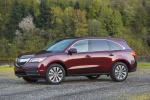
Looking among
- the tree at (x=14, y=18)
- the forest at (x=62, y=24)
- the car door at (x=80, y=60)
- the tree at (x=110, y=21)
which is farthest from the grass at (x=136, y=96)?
the tree at (x=110, y=21)

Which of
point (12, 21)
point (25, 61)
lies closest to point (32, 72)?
point (25, 61)

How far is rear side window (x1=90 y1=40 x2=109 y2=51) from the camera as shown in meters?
14.5

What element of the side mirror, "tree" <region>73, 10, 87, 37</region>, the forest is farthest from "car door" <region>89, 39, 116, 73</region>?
"tree" <region>73, 10, 87, 37</region>

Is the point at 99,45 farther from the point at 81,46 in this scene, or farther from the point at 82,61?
the point at 82,61

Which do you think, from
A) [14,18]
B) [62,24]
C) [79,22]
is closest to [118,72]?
[62,24]

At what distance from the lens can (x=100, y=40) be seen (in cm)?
1481

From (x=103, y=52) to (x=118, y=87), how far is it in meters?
2.19

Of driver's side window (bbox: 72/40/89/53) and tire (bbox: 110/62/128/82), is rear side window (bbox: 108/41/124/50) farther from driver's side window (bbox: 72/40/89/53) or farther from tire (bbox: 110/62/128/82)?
driver's side window (bbox: 72/40/89/53)

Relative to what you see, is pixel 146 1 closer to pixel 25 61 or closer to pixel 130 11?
pixel 130 11

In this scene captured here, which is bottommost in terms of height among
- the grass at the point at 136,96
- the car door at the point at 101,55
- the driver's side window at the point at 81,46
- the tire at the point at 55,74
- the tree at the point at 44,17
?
the grass at the point at 136,96

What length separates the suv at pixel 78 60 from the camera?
43.8 ft

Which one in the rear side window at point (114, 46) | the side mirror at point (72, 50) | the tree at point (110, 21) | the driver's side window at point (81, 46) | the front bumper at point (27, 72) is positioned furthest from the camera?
the tree at point (110, 21)

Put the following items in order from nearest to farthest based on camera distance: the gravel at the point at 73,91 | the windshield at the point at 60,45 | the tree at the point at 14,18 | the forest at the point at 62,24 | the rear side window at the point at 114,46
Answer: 1. the gravel at the point at 73,91
2. the windshield at the point at 60,45
3. the rear side window at the point at 114,46
4. the forest at the point at 62,24
5. the tree at the point at 14,18

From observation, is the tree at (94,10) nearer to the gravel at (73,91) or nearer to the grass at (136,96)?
the gravel at (73,91)
